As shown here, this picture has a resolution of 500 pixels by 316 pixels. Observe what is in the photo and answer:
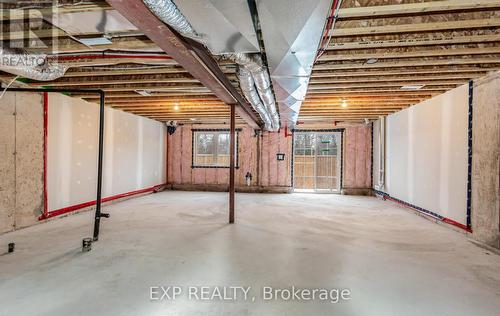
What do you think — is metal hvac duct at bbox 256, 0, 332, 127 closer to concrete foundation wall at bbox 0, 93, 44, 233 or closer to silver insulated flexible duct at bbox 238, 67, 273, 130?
silver insulated flexible duct at bbox 238, 67, 273, 130

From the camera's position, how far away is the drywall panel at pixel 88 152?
420cm

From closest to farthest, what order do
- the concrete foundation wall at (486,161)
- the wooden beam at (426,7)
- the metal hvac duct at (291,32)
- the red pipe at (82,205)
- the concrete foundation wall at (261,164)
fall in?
the metal hvac duct at (291,32) < the wooden beam at (426,7) < the concrete foundation wall at (486,161) < the red pipe at (82,205) < the concrete foundation wall at (261,164)

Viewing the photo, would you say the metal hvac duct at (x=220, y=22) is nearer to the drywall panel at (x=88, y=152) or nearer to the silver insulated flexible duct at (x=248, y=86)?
the silver insulated flexible duct at (x=248, y=86)

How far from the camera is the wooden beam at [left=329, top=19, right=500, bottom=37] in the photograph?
1976mm

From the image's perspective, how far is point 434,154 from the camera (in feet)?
14.1

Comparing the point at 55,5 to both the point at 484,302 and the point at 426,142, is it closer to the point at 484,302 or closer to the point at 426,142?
the point at 484,302

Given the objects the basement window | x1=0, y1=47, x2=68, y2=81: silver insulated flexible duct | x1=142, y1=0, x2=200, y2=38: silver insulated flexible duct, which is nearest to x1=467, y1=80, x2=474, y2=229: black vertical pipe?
x1=142, y1=0, x2=200, y2=38: silver insulated flexible duct

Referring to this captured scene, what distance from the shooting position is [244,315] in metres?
1.71

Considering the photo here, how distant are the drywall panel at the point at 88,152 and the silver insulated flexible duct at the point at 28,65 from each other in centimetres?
148

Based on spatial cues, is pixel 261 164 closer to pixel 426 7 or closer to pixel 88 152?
pixel 88 152

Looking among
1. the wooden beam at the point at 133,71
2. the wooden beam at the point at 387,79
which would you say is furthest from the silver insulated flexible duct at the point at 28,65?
the wooden beam at the point at 387,79

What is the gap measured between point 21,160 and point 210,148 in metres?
5.05

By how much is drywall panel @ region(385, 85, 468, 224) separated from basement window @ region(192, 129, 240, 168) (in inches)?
190

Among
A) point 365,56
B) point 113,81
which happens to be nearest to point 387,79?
point 365,56
